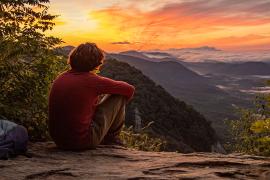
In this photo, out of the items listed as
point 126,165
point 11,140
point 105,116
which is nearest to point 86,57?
point 105,116

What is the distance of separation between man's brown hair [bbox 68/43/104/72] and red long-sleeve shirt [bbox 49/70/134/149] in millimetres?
143

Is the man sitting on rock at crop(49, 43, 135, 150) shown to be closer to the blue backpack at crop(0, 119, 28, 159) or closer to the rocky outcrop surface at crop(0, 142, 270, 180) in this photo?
the rocky outcrop surface at crop(0, 142, 270, 180)

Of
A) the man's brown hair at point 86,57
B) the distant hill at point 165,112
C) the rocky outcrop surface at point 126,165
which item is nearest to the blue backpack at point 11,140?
the rocky outcrop surface at point 126,165

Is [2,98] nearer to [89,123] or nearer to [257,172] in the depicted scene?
[89,123]

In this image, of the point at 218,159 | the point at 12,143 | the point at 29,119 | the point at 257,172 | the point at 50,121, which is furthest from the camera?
the point at 29,119

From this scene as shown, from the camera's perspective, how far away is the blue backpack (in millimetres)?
7055

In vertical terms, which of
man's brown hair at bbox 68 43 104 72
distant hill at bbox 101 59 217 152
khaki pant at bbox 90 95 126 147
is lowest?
distant hill at bbox 101 59 217 152

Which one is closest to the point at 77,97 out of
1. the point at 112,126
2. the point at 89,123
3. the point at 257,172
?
the point at 89,123

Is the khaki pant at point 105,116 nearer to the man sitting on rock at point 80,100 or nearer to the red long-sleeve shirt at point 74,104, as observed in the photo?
the man sitting on rock at point 80,100

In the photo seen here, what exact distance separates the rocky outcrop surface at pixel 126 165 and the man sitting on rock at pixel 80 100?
294 millimetres

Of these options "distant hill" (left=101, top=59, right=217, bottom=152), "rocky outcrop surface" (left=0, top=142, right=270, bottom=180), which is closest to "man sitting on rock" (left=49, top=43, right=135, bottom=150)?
"rocky outcrop surface" (left=0, top=142, right=270, bottom=180)

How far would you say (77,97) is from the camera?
26.0ft

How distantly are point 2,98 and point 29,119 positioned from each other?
75cm

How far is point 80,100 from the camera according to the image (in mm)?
7926
